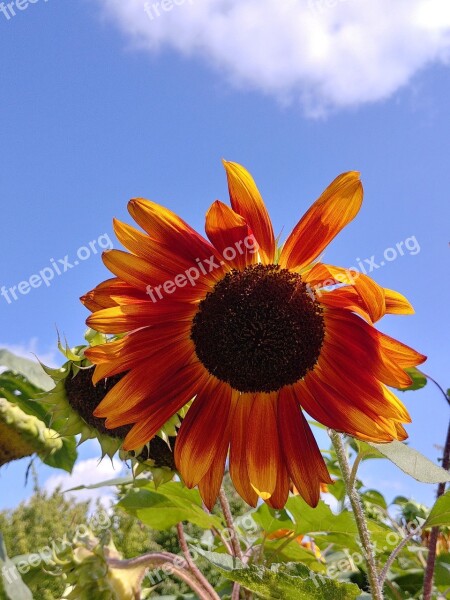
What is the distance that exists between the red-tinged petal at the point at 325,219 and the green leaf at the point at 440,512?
1.65ft

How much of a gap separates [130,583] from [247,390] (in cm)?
43

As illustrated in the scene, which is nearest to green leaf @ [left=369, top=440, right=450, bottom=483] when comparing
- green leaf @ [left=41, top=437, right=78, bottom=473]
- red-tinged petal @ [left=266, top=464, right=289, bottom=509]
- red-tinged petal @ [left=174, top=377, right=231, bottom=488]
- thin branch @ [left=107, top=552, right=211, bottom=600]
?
red-tinged petal @ [left=266, top=464, right=289, bottom=509]

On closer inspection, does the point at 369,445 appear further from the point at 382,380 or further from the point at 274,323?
the point at 274,323

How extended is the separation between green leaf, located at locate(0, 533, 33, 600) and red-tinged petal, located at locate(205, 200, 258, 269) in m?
0.58

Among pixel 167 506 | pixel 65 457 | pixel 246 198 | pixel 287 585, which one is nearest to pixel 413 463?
pixel 287 585

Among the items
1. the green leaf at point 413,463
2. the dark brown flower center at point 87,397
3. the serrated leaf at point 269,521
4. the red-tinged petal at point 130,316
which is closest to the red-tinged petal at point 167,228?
the red-tinged petal at point 130,316

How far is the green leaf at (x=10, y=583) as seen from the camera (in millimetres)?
1029

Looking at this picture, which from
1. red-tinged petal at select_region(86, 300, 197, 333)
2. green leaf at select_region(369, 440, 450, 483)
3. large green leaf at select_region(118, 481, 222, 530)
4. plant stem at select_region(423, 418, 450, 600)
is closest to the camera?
green leaf at select_region(369, 440, 450, 483)

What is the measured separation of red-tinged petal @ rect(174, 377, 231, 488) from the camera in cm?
118

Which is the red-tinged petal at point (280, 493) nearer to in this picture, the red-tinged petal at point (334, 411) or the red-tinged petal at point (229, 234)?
the red-tinged petal at point (334, 411)

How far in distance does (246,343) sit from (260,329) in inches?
1.4

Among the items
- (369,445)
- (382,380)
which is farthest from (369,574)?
(382,380)

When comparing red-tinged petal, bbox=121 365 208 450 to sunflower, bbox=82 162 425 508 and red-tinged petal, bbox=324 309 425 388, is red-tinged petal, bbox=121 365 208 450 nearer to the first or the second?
sunflower, bbox=82 162 425 508

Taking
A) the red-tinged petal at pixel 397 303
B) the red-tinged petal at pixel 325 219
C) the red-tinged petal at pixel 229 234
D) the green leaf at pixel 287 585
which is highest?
the red-tinged petal at pixel 229 234
